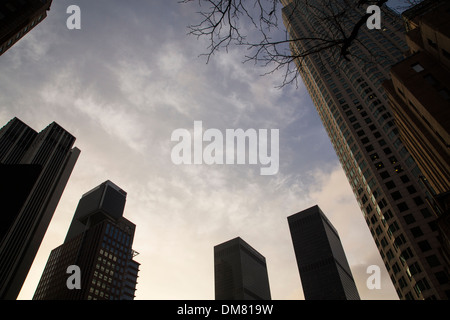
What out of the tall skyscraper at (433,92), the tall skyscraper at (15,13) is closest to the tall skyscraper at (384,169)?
the tall skyscraper at (433,92)

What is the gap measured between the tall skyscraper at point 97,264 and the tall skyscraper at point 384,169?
353 ft

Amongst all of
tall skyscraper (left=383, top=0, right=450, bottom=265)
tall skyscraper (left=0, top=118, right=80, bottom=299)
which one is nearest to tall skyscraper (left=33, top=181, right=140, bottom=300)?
tall skyscraper (left=0, top=118, right=80, bottom=299)

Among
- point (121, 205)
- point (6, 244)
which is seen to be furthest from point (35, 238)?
point (121, 205)

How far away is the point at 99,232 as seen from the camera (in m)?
134

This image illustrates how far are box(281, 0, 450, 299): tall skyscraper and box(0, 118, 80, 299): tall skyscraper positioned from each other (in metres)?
91.6

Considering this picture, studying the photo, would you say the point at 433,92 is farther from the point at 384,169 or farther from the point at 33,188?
the point at 33,188

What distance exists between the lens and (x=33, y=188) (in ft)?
317

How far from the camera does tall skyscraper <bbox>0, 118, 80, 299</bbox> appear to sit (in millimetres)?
97500

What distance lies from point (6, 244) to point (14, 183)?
338ft

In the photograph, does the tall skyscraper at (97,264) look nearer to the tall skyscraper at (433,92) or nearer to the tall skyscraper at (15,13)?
the tall skyscraper at (15,13)

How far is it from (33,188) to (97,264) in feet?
150

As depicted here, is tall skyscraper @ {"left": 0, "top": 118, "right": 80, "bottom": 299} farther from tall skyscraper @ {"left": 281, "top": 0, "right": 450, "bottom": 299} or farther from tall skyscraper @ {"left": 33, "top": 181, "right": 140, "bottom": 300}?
tall skyscraper @ {"left": 281, "top": 0, "right": 450, "bottom": 299}

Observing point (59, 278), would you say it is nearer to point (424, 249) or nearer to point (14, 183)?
point (14, 183)

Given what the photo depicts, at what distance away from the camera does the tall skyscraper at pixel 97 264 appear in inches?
4592
